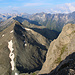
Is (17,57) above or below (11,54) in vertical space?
below

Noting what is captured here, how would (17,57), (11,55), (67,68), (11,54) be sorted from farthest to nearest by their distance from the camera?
(11,54) < (11,55) < (17,57) < (67,68)

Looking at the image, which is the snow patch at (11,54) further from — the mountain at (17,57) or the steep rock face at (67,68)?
the steep rock face at (67,68)

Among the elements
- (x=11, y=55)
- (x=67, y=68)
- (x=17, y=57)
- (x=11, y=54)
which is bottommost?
(x=17, y=57)

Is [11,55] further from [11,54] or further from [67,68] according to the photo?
[67,68]

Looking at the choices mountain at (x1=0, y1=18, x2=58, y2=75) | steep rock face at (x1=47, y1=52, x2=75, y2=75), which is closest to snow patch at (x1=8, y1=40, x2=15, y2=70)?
mountain at (x1=0, y1=18, x2=58, y2=75)

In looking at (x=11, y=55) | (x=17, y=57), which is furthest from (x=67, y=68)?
(x=11, y=55)

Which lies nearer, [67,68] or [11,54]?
[67,68]

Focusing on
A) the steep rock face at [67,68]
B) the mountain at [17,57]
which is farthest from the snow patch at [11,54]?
the steep rock face at [67,68]

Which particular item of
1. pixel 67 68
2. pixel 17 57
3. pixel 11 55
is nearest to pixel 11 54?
pixel 11 55

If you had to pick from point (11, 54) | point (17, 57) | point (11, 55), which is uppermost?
point (11, 54)

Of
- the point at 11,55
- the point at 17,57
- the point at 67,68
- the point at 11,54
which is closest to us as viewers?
the point at 67,68

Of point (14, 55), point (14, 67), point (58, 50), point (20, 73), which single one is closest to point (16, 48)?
point (14, 55)
